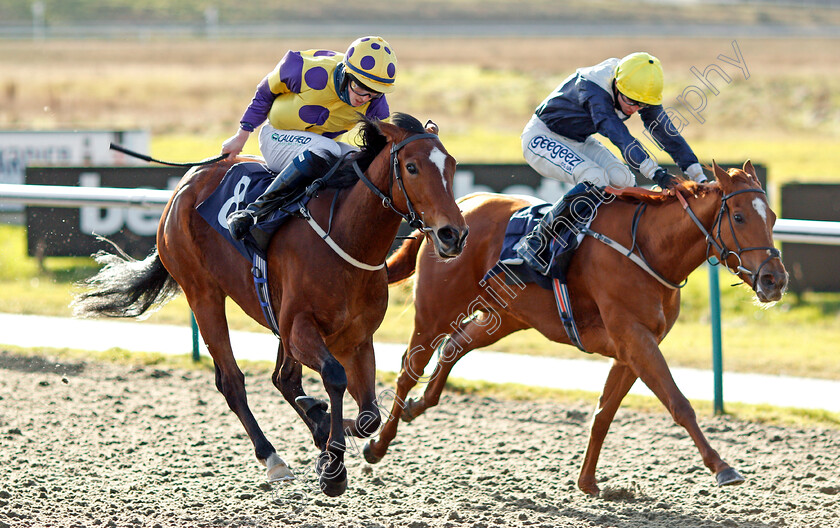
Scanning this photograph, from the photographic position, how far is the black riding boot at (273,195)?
14.9 ft

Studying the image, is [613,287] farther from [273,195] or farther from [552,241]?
[273,195]

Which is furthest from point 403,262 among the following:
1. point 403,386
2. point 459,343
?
point 403,386

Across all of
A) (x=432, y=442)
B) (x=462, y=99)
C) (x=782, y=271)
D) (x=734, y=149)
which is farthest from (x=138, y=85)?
(x=782, y=271)

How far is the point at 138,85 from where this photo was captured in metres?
26.3

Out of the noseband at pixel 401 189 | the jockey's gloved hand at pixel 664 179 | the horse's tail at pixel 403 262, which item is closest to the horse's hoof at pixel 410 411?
the horse's tail at pixel 403 262

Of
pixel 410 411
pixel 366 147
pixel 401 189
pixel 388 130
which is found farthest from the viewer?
pixel 410 411

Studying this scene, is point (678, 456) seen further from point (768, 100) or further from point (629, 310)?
point (768, 100)

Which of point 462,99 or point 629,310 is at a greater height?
point 462,99

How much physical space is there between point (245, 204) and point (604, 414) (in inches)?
81.2

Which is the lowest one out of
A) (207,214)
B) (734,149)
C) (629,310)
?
(629,310)

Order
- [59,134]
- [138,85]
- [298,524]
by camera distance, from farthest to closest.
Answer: [138,85]
[59,134]
[298,524]

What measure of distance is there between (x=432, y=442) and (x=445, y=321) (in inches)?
29.8

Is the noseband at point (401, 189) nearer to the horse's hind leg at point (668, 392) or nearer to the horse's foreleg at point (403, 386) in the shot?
the horse's hind leg at point (668, 392)

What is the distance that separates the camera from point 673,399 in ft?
14.4
